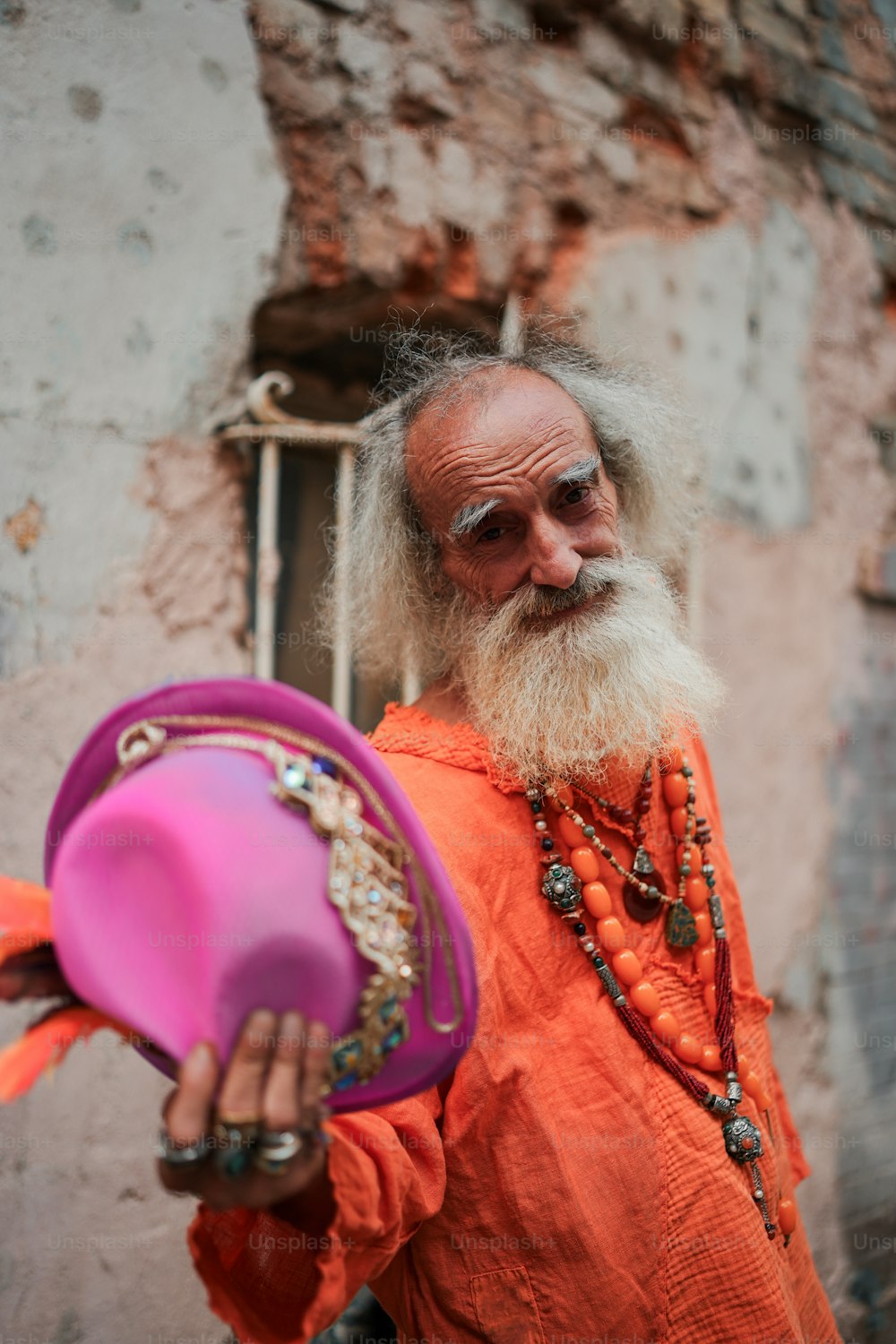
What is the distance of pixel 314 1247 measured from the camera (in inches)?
40.8

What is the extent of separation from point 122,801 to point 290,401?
2273 millimetres

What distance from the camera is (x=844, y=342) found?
3607 millimetres

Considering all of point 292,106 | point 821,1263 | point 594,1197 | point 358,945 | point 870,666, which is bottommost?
point 821,1263

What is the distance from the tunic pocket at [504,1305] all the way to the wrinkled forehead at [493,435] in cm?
118

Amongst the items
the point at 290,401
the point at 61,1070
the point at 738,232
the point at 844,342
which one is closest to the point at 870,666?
the point at 844,342

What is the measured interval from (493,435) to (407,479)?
243 millimetres

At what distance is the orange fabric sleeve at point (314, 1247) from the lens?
3.37ft

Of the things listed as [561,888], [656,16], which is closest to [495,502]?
[561,888]

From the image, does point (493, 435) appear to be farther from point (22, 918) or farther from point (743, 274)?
point (743, 274)

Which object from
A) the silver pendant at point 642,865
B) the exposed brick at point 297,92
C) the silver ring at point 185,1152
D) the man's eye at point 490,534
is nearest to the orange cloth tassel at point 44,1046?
the silver ring at point 185,1152

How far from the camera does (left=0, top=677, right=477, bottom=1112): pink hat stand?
87cm

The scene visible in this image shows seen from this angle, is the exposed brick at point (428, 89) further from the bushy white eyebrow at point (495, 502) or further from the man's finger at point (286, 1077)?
the man's finger at point (286, 1077)

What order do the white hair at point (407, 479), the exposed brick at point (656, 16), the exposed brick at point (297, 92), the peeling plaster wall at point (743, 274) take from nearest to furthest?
the white hair at point (407, 479), the exposed brick at point (297, 92), the peeling plaster wall at point (743, 274), the exposed brick at point (656, 16)

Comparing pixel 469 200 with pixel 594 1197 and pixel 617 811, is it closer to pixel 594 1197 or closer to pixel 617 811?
pixel 617 811
